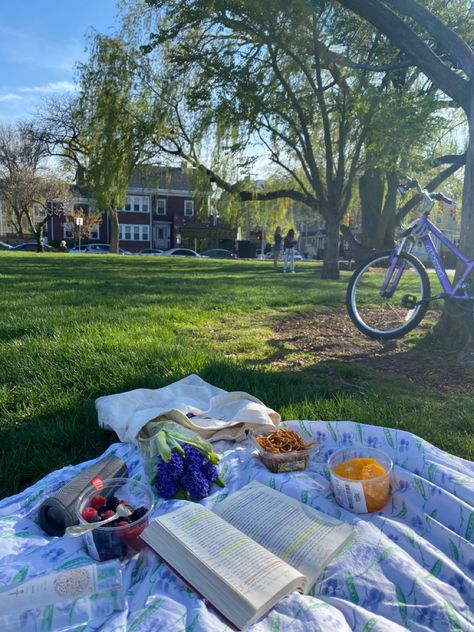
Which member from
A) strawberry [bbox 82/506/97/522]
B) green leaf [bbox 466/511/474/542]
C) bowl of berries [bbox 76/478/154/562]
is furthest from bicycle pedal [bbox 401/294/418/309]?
strawberry [bbox 82/506/97/522]

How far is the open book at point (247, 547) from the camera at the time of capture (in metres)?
1.45

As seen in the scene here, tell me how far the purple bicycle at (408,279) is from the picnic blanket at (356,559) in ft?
8.72

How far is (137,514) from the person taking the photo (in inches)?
71.1

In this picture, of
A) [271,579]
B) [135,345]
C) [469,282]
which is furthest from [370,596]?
[469,282]

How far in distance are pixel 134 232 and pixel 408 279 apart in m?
55.9

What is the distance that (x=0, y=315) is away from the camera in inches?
233

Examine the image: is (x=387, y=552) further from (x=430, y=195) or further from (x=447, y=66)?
(x=447, y=66)

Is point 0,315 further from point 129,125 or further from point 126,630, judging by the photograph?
point 129,125

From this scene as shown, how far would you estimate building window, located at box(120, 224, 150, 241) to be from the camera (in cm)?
5816

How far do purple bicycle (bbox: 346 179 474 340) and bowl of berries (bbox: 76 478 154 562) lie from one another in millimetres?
3635

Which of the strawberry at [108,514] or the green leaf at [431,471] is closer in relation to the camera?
the strawberry at [108,514]

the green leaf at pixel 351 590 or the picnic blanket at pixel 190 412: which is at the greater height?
the picnic blanket at pixel 190 412

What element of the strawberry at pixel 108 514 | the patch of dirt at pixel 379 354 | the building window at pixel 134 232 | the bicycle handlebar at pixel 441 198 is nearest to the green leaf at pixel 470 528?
the strawberry at pixel 108 514

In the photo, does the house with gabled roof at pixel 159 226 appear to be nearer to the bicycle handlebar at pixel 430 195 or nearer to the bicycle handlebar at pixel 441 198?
the bicycle handlebar at pixel 430 195
